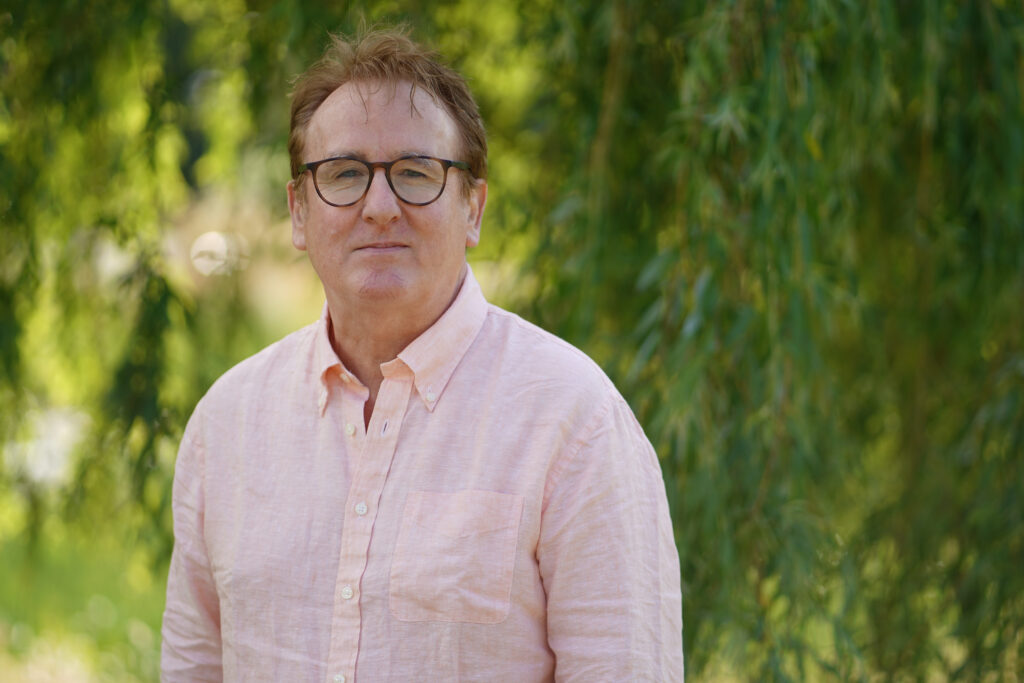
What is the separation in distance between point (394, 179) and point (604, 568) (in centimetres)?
52

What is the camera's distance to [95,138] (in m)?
2.74

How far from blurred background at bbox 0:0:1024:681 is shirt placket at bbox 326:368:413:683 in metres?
0.66

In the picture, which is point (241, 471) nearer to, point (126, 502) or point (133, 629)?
point (126, 502)

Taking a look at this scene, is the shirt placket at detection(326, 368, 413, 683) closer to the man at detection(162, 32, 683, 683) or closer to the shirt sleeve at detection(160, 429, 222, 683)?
the man at detection(162, 32, 683, 683)

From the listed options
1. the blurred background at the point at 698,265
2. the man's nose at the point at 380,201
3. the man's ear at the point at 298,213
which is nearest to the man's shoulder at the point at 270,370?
the man's ear at the point at 298,213

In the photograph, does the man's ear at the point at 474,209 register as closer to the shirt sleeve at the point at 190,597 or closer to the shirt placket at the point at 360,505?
the shirt placket at the point at 360,505

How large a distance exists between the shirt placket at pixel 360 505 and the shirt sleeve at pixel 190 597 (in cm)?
27

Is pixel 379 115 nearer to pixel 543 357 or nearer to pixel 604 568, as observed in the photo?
pixel 543 357

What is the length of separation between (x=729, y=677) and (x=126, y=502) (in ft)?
4.61

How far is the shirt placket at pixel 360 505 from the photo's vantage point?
1.25m

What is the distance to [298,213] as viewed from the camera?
1438mm

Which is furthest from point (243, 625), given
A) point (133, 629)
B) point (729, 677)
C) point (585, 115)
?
point (133, 629)

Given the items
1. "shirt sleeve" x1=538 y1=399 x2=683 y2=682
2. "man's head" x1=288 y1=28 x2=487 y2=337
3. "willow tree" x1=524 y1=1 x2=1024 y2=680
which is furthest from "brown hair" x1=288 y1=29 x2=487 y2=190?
"willow tree" x1=524 y1=1 x2=1024 y2=680

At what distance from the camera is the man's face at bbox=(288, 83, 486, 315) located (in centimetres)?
129
